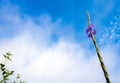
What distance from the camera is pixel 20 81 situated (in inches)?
637

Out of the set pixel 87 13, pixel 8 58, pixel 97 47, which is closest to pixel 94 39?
pixel 97 47

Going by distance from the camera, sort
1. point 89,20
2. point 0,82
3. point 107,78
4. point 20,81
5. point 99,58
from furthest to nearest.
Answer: point 20,81 → point 0,82 → point 89,20 → point 99,58 → point 107,78

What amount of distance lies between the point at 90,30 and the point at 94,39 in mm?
653

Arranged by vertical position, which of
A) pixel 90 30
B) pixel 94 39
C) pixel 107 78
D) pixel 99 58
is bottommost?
pixel 107 78

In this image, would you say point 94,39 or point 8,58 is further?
point 8,58

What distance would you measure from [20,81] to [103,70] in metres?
8.98

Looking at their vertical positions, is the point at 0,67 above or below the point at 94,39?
above

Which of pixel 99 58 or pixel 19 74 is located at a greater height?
pixel 19 74

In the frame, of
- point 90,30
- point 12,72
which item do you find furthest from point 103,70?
point 12,72

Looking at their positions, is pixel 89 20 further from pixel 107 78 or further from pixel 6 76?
pixel 6 76

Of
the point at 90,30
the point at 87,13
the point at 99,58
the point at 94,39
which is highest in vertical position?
the point at 87,13

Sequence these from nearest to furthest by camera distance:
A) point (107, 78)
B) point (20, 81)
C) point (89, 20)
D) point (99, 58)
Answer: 1. point (107, 78)
2. point (99, 58)
3. point (89, 20)
4. point (20, 81)

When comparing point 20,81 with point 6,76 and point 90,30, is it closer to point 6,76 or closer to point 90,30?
point 6,76

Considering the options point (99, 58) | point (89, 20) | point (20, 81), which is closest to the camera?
point (99, 58)
